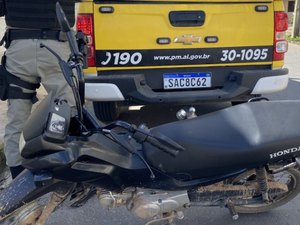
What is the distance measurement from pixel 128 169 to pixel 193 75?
2322 millimetres

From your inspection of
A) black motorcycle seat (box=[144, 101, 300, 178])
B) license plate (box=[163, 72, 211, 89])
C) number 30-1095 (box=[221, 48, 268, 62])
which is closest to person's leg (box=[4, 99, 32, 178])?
black motorcycle seat (box=[144, 101, 300, 178])

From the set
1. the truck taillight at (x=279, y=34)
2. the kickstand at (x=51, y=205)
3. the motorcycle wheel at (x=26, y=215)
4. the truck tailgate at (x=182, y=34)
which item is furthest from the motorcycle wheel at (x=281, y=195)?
the truck taillight at (x=279, y=34)

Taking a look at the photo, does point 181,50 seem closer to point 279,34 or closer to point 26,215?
point 279,34

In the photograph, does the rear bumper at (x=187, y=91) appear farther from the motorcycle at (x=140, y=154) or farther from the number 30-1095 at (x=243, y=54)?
the motorcycle at (x=140, y=154)

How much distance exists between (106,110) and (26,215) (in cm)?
232

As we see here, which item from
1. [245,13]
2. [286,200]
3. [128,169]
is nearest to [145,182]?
[128,169]

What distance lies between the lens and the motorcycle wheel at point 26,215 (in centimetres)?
257

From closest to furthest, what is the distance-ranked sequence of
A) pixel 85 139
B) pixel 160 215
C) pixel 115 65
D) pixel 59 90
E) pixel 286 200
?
pixel 85 139
pixel 160 215
pixel 286 200
pixel 59 90
pixel 115 65

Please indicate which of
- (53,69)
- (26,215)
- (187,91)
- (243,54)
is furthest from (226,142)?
(243,54)

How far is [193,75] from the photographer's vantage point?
4578 millimetres

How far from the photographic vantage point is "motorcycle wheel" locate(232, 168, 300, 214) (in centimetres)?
277

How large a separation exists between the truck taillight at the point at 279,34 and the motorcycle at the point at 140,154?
7.14ft

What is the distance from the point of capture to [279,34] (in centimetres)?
466

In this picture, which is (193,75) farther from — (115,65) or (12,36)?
(12,36)
